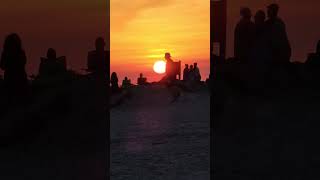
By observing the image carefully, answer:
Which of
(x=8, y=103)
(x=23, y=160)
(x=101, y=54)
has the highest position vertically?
(x=101, y=54)

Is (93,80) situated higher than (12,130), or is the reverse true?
(93,80)

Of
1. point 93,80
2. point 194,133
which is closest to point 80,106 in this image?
point 93,80

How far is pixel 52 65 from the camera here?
36.0ft

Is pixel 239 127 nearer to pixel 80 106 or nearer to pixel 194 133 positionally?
pixel 194 133

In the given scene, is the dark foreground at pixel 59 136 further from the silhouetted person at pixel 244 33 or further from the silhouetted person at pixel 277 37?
the silhouetted person at pixel 277 37

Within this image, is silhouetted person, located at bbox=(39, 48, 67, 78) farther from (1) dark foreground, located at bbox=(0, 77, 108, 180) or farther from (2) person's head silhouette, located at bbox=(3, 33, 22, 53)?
(2) person's head silhouette, located at bbox=(3, 33, 22, 53)

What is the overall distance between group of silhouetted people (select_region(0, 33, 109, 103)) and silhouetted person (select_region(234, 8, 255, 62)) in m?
2.36

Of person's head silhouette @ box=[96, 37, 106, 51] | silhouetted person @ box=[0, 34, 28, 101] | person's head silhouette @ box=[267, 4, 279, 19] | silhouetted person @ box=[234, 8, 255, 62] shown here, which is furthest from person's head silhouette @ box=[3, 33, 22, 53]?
person's head silhouette @ box=[267, 4, 279, 19]

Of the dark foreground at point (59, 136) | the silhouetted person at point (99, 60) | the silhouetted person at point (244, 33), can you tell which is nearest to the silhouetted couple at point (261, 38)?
the silhouetted person at point (244, 33)

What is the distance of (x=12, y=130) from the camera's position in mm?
9953

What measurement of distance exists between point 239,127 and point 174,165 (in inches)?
108

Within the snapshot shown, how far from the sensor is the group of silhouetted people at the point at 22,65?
1036 centimetres

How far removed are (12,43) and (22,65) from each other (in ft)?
1.67

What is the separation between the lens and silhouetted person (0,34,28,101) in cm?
1028
